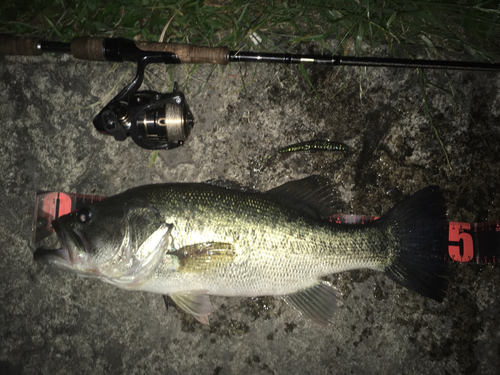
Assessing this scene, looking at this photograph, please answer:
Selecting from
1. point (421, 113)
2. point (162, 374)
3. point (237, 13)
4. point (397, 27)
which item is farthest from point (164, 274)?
point (397, 27)

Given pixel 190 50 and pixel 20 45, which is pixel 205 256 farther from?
pixel 20 45

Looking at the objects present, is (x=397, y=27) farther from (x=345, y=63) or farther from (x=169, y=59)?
(x=169, y=59)

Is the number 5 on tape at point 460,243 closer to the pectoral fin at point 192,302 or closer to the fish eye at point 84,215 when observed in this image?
the pectoral fin at point 192,302

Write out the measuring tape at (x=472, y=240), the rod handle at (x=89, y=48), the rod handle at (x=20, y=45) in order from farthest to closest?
the measuring tape at (x=472, y=240) → the rod handle at (x=20, y=45) → the rod handle at (x=89, y=48)

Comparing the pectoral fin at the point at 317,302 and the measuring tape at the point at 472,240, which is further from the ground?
the measuring tape at the point at 472,240

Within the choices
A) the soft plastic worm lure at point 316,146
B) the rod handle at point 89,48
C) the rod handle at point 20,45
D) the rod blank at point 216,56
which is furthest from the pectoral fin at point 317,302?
the rod handle at point 20,45

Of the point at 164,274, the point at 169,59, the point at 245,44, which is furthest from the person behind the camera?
the point at 245,44

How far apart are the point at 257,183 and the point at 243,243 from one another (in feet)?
2.04

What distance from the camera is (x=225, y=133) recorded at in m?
2.34

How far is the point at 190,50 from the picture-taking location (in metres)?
2.07

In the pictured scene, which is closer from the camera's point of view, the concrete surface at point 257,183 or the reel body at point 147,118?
the reel body at point 147,118

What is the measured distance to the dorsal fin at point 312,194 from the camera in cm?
205

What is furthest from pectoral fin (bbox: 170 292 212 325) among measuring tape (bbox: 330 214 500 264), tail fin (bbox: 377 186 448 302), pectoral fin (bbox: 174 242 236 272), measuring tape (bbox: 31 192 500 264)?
tail fin (bbox: 377 186 448 302)

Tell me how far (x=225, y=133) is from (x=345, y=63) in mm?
1003
